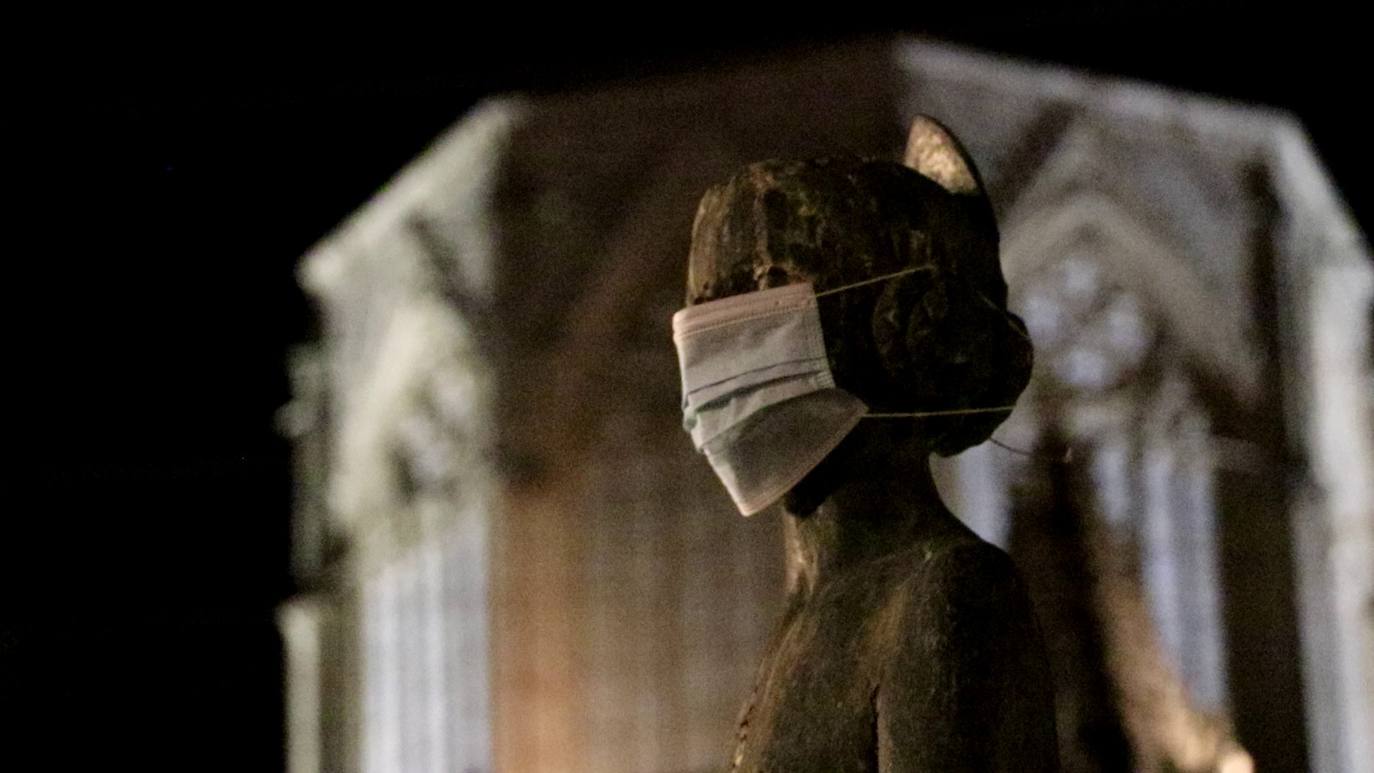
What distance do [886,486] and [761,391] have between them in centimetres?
20

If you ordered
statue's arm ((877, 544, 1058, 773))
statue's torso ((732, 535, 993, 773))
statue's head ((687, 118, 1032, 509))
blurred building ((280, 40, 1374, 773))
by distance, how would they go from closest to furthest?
statue's arm ((877, 544, 1058, 773)) < statue's torso ((732, 535, 993, 773)) < statue's head ((687, 118, 1032, 509)) < blurred building ((280, 40, 1374, 773))

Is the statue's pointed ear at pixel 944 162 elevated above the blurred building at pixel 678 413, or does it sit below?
below

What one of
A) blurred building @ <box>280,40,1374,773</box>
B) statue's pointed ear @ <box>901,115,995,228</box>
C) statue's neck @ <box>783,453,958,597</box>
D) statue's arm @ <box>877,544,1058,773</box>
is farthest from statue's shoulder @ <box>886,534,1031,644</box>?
blurred building @ <box>280,40,1374,773</box>

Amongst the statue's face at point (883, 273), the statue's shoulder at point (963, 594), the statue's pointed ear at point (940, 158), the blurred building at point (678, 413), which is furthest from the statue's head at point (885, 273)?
the blurred building at point (678, 413)

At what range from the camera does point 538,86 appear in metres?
20.1

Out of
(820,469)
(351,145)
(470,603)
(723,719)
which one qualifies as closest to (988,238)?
(820,469)

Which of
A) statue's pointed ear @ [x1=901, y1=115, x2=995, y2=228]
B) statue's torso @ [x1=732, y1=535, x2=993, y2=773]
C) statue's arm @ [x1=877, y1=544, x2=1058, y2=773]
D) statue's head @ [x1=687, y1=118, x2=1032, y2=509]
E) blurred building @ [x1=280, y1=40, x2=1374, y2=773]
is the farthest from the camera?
blurred building @ [x1=280, y1=40, x2=1374, y2=773]

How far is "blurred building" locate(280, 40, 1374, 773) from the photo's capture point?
66.2 ft

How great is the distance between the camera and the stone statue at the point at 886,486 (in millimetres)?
3312

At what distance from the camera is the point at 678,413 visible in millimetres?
19797

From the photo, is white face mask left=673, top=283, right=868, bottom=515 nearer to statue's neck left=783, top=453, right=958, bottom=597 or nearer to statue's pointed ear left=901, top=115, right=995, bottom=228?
statue's neck left=783, top=453, right=958, bottom=597

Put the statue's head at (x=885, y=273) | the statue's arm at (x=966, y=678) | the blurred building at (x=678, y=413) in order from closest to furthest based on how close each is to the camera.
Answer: the statue's arm at (x=966, y=678)
the statue's head at (x=885, y=273)
the blurred building at (x=678, y=413)

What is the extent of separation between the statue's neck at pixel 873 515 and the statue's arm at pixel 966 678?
20 cm

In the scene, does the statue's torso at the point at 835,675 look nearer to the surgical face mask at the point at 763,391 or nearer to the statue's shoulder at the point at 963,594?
the statue's shoulder at the point at 963,594
